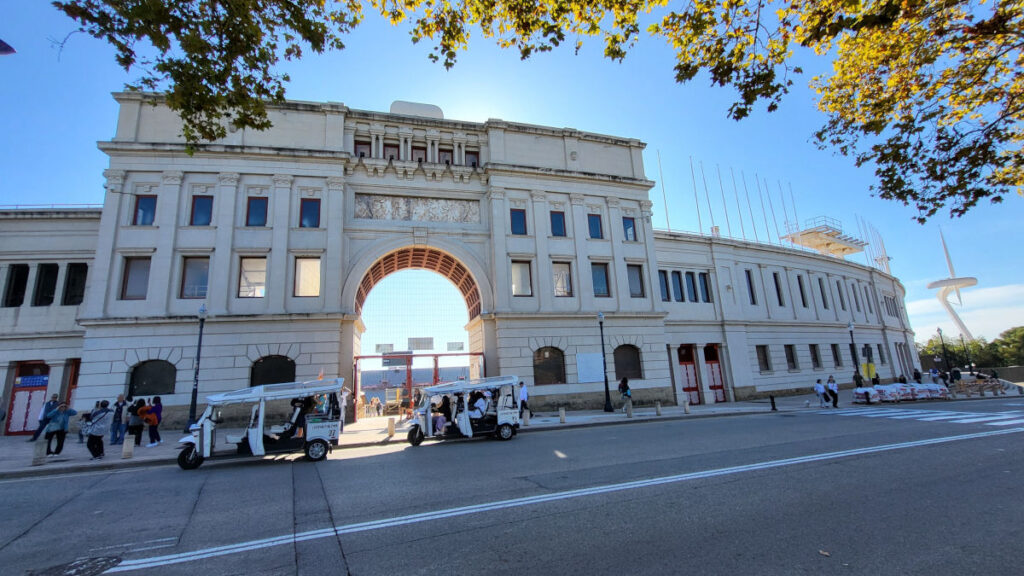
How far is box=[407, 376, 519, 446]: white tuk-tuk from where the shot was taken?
13.7 meters

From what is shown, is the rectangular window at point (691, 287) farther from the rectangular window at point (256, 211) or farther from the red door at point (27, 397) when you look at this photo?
the red door at point (27, 397)

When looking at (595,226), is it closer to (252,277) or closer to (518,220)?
(518,220)

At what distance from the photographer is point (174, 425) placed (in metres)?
18.2

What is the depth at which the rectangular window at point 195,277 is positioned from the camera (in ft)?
65.6

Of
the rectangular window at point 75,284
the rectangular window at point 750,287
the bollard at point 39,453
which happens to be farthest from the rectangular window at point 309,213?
the rectangular window at point 750,287

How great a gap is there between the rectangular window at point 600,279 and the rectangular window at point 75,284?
26548 mm

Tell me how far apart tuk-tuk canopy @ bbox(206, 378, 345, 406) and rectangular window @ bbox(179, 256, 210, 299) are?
1111cm

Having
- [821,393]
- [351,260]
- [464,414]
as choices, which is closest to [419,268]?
[351,260]

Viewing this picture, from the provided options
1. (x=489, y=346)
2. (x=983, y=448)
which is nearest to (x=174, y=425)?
(x=489, y=346)

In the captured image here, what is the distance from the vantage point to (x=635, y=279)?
26.6 metres

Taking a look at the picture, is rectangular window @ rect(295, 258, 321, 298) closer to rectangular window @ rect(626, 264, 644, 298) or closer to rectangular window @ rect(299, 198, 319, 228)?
rectangular window @ rect(299, 198, 319, 228)

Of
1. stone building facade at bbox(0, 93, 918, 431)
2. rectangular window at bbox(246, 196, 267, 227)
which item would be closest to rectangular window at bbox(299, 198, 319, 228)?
stone building facade at bbox(0, 93, 918, 431)

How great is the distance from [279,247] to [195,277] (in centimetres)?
401

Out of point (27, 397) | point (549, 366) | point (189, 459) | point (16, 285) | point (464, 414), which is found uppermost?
point (16, 285)
